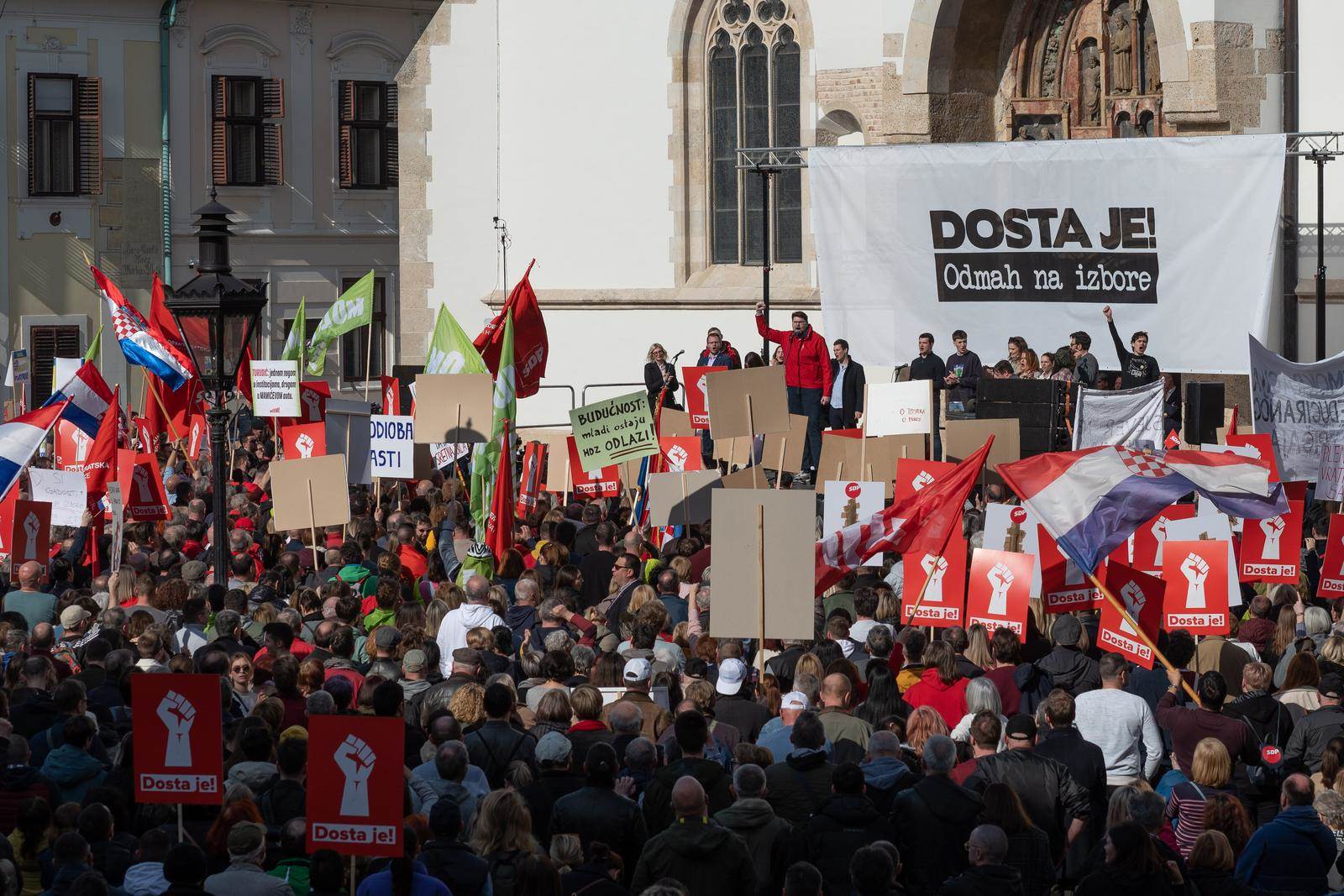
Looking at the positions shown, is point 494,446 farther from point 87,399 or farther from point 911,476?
point 911,476

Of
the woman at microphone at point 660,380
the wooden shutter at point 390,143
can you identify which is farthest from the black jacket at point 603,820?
the wooden shutter at point 390,143

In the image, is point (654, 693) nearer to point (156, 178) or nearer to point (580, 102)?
point (580, 102)

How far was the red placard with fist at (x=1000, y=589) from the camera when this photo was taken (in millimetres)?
11172

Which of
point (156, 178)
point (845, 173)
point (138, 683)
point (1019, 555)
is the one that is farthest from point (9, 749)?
point (156, 178)

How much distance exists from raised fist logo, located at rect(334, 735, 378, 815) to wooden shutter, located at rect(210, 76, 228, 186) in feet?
90.7

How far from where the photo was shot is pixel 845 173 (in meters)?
21.0

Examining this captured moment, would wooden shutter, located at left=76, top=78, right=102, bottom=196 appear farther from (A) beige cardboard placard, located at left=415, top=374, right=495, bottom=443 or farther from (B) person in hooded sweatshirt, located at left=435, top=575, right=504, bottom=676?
(B) person in hooded sweatshirt, located at left=435, top=575, right=504, bottom=676

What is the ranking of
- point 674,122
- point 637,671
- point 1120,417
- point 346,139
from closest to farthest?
point 637,671
point 1120,417
point 674,122
point 346,139

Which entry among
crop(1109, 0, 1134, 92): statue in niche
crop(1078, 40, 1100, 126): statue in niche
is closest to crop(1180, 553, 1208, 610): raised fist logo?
crop(1109, 0, 1134, 92): statue in niche

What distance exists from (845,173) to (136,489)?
849 centimetres

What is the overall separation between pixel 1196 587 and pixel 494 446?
712 centimetres

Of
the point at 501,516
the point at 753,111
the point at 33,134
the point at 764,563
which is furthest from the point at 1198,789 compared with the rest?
the point at 33,134

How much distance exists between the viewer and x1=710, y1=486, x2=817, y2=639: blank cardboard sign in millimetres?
10703

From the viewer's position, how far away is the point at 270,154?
34.0 metres
